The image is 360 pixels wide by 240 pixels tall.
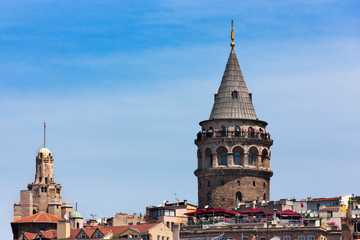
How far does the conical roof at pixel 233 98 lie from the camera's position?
160 meters

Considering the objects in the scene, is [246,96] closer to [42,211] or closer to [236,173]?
[236,173]

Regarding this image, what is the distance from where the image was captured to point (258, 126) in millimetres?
160875

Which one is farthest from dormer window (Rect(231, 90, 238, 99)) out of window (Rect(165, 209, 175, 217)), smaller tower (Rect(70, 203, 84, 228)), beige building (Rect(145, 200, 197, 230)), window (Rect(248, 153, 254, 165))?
smaller tower (Rect(70, 203, 84, 228))

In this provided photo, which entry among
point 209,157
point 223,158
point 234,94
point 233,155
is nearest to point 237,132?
point 233,155

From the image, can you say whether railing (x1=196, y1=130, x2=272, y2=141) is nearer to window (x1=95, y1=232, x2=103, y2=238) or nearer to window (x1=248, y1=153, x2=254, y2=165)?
window (x1=248, y1=153, x2=254, y2=165)

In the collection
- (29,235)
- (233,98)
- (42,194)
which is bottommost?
(29,235)

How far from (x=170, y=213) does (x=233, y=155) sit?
37.4 feet

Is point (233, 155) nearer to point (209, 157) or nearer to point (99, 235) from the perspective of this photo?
point (209, 157)

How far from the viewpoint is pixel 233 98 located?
529ft

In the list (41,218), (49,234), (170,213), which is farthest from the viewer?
(41,218)

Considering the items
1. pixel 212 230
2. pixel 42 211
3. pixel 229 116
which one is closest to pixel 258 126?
pixel 229 116

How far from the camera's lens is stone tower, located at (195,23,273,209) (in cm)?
15750

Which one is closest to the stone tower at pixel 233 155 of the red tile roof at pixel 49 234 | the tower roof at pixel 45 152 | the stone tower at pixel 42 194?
the red tile roof at pixel 49 234

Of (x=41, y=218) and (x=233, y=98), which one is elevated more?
(x=233, y=98)
